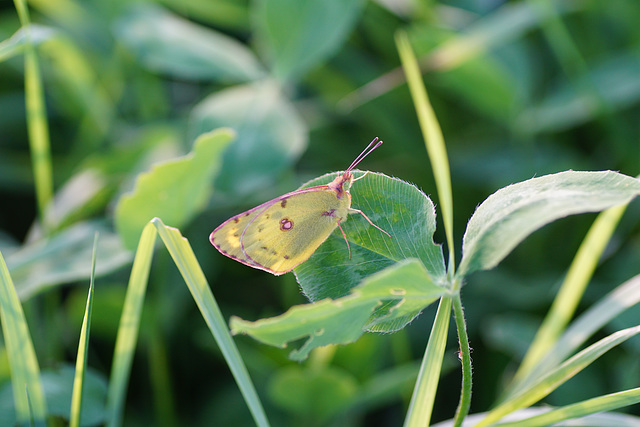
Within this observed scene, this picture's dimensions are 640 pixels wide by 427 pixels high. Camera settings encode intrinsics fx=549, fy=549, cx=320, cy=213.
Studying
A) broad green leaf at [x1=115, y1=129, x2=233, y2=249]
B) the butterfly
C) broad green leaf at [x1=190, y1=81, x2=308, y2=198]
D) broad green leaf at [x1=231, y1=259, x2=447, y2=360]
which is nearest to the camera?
broad green leaf at [x1=231, y1=259, x2=447, y2=360]

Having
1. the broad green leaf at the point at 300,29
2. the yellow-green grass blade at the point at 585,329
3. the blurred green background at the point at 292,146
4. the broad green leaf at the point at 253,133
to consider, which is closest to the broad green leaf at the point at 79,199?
the blurred green background at the point at 292,146

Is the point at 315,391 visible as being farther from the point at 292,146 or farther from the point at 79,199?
the point at 79,199

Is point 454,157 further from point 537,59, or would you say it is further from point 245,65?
point 245,65

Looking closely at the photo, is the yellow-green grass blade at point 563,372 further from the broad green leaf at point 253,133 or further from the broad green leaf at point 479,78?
the broad green leaf at point 479,78

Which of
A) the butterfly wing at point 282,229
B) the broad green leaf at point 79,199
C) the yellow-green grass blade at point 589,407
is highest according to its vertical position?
the broad green leaf at point 79,199

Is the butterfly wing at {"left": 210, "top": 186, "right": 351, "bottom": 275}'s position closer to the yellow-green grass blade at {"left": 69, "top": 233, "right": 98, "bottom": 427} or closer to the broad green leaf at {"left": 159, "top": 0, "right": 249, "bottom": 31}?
the yellow-green grass blade at {"left": 69, "top": 233, "right": 98, "bottom": 427}

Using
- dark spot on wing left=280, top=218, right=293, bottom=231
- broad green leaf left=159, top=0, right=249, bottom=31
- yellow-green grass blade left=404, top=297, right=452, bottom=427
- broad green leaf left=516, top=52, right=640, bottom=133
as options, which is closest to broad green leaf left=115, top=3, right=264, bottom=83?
broad green leaf left=159, top=0, right=249, bottom=31

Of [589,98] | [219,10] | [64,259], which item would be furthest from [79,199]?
[589,98]
